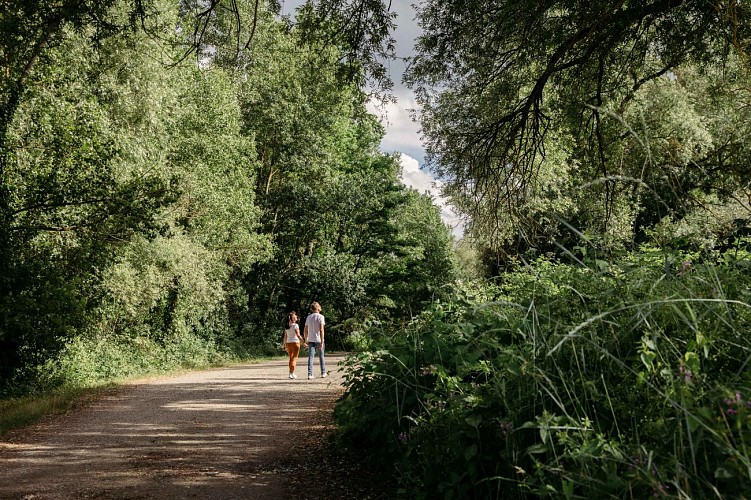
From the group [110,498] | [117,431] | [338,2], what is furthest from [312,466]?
[338,2]

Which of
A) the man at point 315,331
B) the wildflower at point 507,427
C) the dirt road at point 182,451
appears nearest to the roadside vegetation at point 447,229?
the wildflower at point 507,427

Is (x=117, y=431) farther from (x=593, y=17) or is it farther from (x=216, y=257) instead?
(x=216, y=257)

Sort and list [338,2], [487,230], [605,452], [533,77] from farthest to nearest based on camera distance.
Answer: [533,77], [487,230], [338,2], [605,452]

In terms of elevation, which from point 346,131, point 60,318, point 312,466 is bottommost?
point 312,466

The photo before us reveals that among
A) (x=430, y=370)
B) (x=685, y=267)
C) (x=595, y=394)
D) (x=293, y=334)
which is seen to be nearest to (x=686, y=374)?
(x=595, y=394)

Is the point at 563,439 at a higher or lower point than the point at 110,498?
higher

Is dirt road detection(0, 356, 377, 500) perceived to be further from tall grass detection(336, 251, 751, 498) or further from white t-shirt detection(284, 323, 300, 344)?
white t-shirt detection(284, 323, 300, 344)

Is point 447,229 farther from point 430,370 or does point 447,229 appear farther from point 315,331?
point 430,370

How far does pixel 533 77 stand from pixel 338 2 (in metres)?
3.67

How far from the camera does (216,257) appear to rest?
27.0 m

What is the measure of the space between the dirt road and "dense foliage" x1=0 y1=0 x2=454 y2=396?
1539mm

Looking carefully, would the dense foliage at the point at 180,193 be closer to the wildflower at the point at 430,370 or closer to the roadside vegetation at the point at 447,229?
the roadside vegetation at the point at 447,229

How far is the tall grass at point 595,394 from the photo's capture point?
236cm

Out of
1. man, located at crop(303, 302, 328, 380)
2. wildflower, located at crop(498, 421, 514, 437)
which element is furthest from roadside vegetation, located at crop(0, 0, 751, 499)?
man, located at crop(303, 302, 328, 380)
